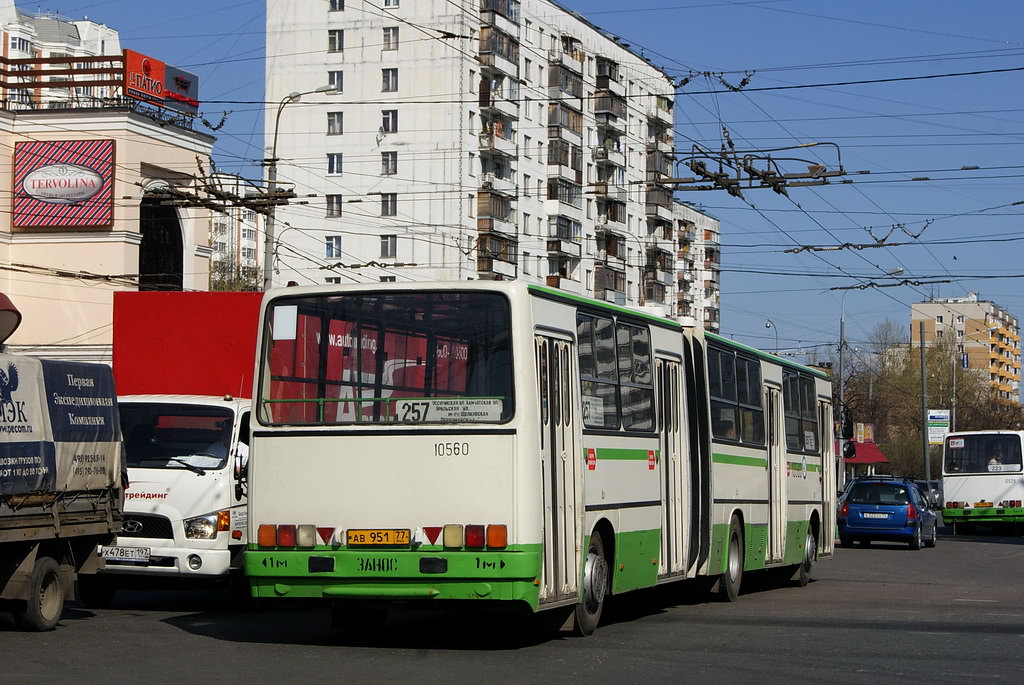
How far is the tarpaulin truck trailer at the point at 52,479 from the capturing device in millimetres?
12188

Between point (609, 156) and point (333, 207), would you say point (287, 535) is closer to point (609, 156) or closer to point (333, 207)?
point (333, 207)

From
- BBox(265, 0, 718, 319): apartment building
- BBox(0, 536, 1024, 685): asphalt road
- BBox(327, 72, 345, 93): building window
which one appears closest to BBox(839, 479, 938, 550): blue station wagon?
BBox(0, 536, 1024, 685): asphalt road

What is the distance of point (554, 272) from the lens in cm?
7975

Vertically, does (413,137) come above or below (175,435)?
above

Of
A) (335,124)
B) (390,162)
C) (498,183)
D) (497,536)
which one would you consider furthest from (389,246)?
(497,536)

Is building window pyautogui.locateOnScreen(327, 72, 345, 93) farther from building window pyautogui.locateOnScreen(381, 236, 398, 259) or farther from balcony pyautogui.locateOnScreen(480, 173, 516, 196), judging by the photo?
balcony pyautogui.locateOnScreen(480, 173, 516, 196)

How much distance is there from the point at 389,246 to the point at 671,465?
57468mm

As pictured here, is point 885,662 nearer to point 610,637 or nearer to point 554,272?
point 610,637

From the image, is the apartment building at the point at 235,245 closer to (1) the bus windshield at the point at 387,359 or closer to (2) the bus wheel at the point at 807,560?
(2) the bus wheel at the point at 807,560

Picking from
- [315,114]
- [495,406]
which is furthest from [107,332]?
[495,406]

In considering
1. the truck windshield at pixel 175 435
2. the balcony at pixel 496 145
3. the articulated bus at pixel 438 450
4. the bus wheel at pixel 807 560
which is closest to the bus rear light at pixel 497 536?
the articulated bus at pixel 438 450

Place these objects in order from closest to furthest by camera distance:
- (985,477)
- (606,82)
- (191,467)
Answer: (191,467) < (985,477) < (606,82)

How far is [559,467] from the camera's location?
39.5ft

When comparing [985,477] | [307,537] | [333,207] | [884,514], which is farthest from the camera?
[333,207]
